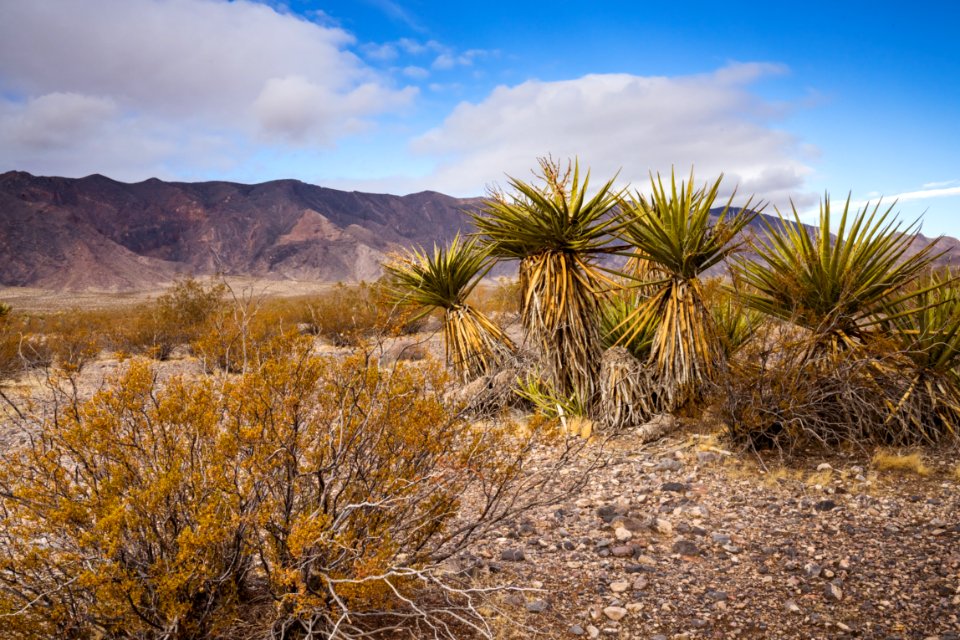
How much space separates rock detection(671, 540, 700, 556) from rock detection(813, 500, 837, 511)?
1.28 m

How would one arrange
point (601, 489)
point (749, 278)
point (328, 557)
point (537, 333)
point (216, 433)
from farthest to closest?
point (537, 333) < point (749, 278) < point (601, 489) < point (216, 433) < point (328, 557)

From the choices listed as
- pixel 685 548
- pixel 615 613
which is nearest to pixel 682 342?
pixel 685 548

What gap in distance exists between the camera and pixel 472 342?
28.0 ft

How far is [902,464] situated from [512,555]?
381 centimetres

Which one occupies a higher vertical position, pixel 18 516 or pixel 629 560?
pixel 18 516

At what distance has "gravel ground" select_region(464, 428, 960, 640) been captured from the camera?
3494 millimetres

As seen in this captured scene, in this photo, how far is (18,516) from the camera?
2734 mm

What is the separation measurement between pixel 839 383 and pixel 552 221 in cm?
358

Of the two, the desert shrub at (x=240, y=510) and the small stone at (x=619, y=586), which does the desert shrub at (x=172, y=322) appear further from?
the small stone at (x=619, y=586)

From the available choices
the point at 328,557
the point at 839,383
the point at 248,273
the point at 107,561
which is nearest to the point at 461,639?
the point at 328,557

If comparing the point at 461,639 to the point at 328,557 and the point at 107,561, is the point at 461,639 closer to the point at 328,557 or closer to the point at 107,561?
the point at 328,557

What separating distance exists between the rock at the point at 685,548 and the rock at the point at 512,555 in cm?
114

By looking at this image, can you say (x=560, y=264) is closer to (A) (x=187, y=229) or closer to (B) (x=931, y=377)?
(B) (x=931, y=377)

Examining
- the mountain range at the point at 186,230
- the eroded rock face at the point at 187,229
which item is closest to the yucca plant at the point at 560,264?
the eroded rock face at the point at 187,229
